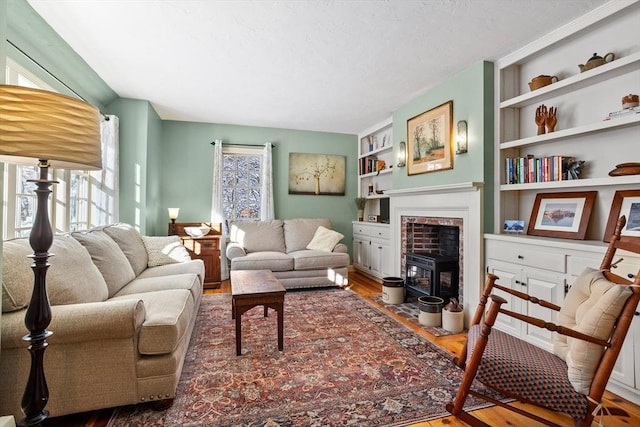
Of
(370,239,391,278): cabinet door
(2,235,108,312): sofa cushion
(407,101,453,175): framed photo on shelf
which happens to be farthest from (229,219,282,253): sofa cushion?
(2,235,108,312): sofa cushion

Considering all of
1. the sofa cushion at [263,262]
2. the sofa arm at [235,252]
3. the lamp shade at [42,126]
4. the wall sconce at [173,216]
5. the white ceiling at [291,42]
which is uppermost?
the white ceiling at [291,42]

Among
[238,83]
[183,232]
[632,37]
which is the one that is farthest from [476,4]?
[183,232]

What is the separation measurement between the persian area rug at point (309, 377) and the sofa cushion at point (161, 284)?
502 mm

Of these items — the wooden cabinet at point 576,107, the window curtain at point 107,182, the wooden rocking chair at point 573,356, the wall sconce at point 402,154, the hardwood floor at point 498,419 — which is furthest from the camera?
the wall sconce at point 402,154

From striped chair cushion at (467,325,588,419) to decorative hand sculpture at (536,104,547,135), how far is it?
198cm

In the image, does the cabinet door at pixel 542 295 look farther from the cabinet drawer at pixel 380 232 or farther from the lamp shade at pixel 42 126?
the lamp shade at pixel 42 126

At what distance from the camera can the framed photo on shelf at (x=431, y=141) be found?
339cm

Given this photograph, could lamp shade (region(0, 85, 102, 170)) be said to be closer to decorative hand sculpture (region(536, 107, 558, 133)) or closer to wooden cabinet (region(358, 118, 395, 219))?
decorative hand sculpture (region(536, 107, 558, 133))

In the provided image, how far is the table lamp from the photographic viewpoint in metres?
1.15

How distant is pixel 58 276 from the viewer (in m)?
1.78

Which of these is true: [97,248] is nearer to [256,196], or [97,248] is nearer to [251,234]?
[251,234]

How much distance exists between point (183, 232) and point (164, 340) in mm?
3394

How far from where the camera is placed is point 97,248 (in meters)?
2.46

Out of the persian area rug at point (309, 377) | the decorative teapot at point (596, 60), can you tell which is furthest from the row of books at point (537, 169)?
the persian area rug at point (309, 377)
